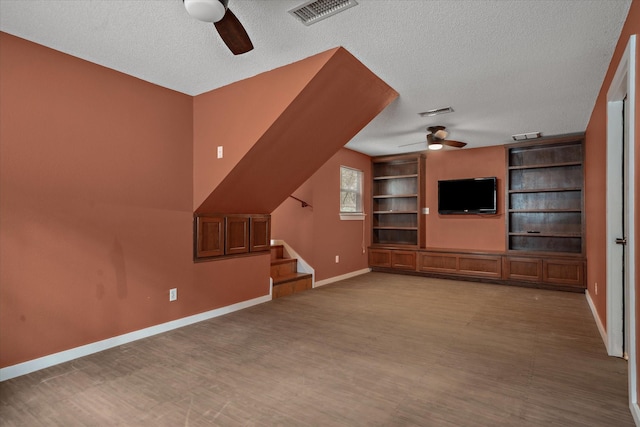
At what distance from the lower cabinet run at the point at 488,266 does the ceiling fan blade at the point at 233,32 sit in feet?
17.9

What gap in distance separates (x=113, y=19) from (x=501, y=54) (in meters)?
3.00

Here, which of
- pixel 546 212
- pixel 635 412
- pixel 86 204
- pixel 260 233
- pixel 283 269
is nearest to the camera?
pixel 635 412

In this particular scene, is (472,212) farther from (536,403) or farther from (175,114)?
(175,114)

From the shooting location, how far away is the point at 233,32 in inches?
85.0

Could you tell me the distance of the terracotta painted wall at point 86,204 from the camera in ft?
8.61

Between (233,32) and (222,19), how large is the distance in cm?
11

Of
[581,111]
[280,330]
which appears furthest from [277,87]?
[581,111]

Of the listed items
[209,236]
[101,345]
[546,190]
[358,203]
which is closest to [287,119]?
[209,236]

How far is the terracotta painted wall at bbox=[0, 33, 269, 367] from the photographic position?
2.62 meters

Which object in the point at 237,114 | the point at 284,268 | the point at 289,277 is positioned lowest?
the point at 289,277

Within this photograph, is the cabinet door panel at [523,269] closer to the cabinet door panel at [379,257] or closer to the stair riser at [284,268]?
the cabinet door panel at [379,257]

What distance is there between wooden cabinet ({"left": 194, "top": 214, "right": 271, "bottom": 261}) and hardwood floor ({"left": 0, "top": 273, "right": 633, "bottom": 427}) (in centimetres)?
79

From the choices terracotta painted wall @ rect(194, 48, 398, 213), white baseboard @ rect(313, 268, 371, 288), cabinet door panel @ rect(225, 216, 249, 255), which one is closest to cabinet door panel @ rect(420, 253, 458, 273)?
white baseboard @ rect(313, 268, 371, 288)

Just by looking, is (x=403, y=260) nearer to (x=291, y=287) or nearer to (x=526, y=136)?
(x=291, y=287)
